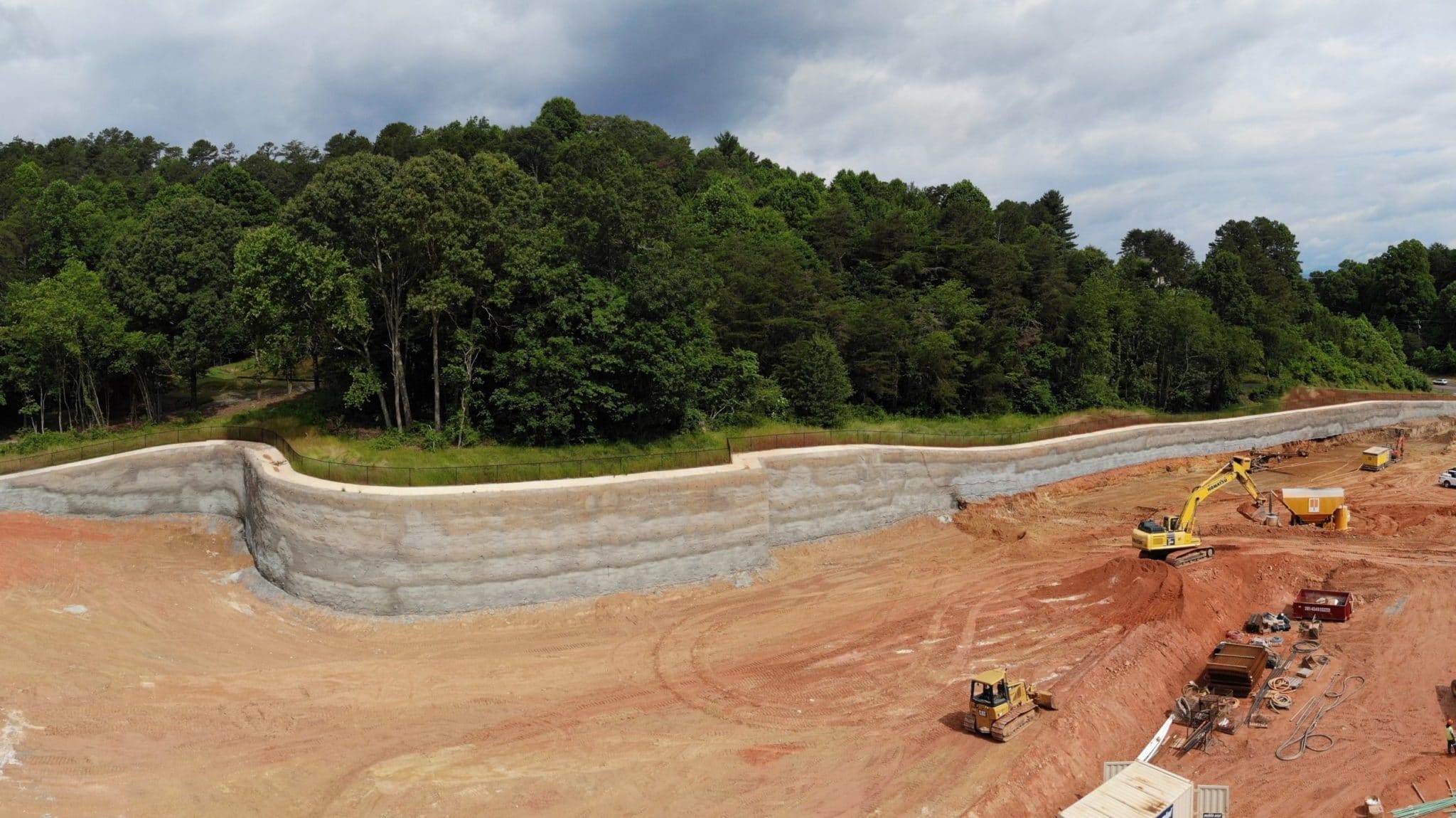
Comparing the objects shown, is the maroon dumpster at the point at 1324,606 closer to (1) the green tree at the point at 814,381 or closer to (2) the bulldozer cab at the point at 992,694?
(2) the bulldozer cab at the point at 992,694

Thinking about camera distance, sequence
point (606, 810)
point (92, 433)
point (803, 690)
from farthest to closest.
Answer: point (92, 433) → point (803, 690) → point (606, 810)

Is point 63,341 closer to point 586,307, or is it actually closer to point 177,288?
point 177,288

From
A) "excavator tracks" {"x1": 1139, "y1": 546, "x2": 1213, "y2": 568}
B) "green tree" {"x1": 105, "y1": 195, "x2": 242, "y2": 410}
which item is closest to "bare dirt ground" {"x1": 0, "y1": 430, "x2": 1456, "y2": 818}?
"excavator tracks" {"x1": 1139, "y1": 546, "x2": 1213, "y2": 568}

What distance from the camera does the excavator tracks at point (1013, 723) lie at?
2123 cm

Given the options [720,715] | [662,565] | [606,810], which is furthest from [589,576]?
[606,810]

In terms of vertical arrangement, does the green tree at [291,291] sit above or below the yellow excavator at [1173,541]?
above

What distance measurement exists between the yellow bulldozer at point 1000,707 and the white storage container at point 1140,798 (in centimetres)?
331

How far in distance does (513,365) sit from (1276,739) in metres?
32.4

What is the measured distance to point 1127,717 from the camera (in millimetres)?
22938

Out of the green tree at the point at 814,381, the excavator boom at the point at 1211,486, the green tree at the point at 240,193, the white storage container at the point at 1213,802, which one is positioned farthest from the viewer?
the green tree at the point at 240,193

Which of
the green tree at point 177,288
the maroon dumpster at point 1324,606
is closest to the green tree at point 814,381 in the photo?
the maroon dumpster at point 1324,606

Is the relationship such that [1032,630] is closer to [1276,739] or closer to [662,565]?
[1276,739]

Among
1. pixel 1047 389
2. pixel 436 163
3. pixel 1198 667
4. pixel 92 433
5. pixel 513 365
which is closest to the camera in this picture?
pixel 1198 667

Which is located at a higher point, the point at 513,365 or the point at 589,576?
the point at 513,365
